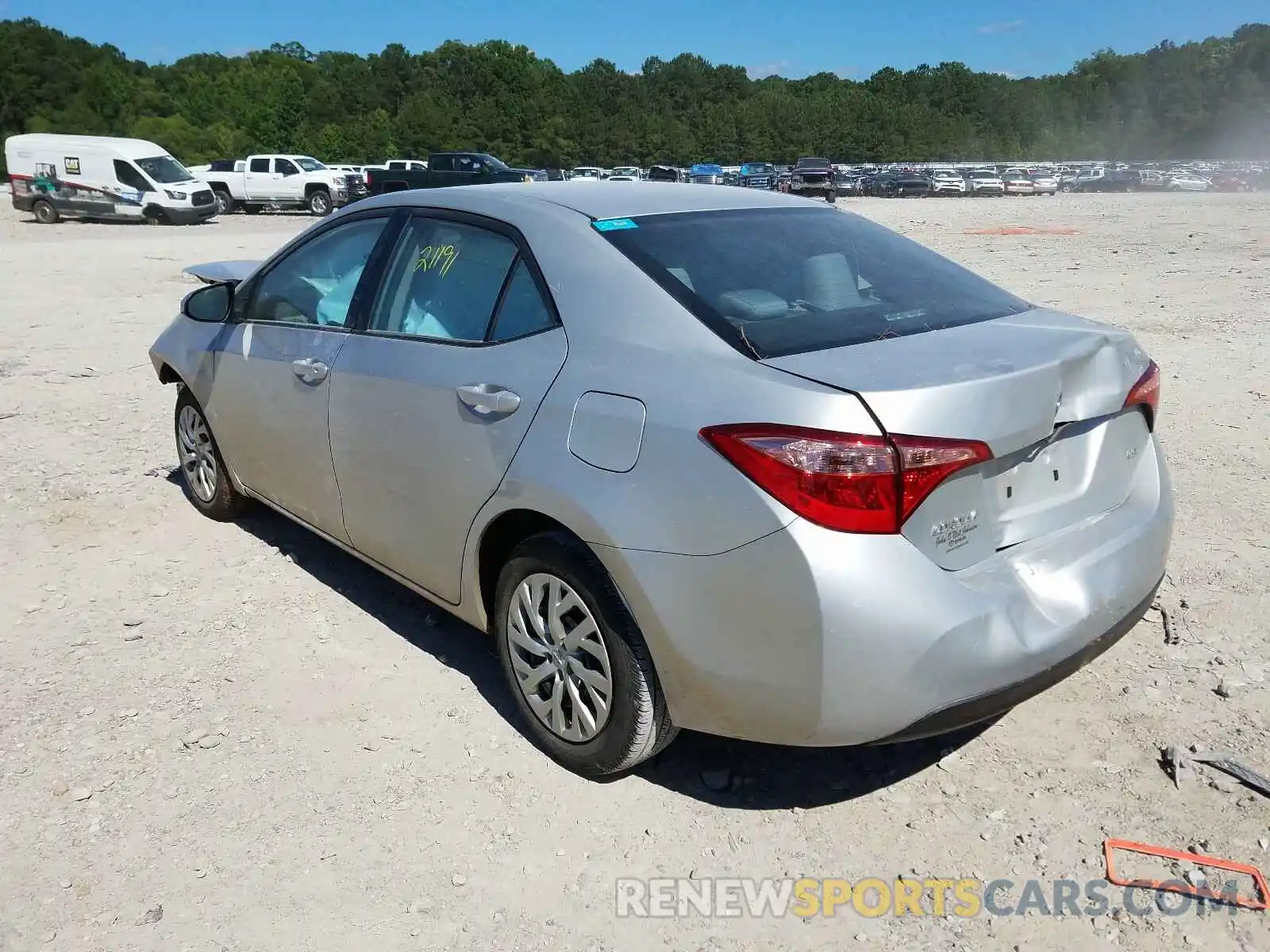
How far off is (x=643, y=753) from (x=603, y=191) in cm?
187

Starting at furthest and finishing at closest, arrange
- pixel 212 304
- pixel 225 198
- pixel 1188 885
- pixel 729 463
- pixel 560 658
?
pixel 225 198 < pixel 212 304 < pixel 560 658 < pixel 1188 885 < pixel 729 463

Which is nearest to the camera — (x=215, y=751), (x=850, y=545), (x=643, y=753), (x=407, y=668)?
(x=850, y=545)

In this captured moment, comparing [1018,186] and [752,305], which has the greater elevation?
[1018,186]

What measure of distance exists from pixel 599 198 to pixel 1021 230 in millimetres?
22226

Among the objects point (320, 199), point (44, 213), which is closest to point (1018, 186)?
point (320, 199)

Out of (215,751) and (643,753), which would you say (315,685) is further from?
(643,753)

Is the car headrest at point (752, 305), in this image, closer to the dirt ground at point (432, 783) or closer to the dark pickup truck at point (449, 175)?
the dirt ground at point (432, 783)

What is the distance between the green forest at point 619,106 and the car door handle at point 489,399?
7710 centimetres

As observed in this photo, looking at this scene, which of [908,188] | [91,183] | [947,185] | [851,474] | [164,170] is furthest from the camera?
[947,185]

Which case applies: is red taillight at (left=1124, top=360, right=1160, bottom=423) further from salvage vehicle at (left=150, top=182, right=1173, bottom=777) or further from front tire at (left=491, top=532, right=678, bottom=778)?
front tire at (left=491, top=532, right=678, bottom=778)

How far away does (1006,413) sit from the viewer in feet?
8.27

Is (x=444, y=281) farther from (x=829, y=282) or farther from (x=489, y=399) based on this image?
(x=829, y=282)

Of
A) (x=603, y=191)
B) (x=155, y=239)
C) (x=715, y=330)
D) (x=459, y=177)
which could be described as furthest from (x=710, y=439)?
(x=459, y=177)

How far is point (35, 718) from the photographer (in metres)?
3.54
